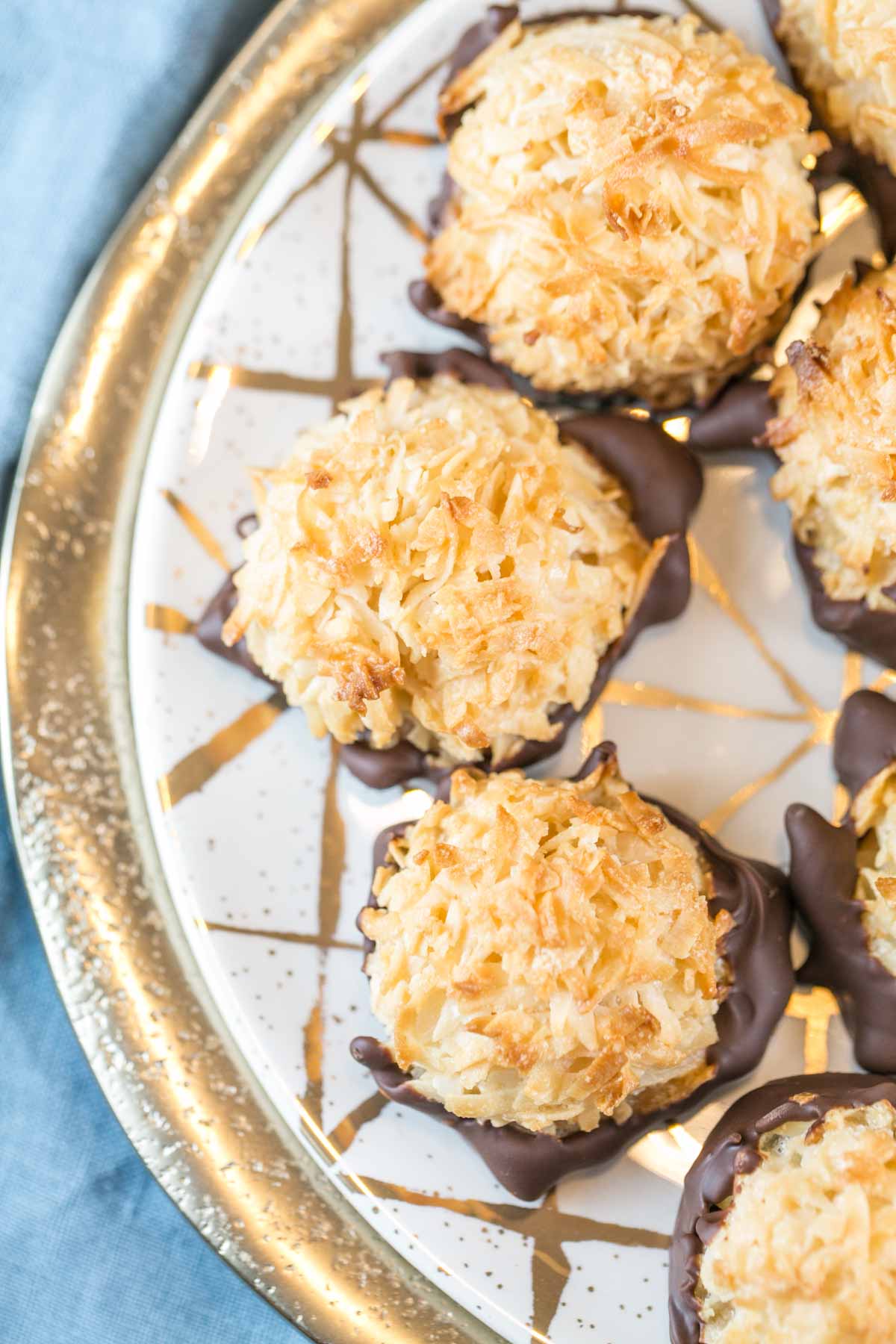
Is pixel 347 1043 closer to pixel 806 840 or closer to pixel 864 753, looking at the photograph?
pixel 806 840

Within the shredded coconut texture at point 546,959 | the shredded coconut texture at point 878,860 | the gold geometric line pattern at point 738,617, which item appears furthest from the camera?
the gold geometric line pattern at point 738,617

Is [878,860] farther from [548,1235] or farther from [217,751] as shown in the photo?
[217,751]

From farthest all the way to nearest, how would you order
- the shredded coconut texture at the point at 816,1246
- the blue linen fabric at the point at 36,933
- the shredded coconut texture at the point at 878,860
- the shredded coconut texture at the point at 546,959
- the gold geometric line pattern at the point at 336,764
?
the blue linen fabric at the point at 36,933, the gold geometric line pattern at the point at 336,764, the shredded coconut texture at the point at 878,860, the shredded coconut texture at the point at 546,959, the shredded coconut texture at the point at 816,1246

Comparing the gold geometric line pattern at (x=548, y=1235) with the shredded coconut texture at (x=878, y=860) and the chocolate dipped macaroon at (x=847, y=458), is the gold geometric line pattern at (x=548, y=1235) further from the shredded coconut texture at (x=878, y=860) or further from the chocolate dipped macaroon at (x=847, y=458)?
the chocolate dipped macaroon at (x=847, y=458)

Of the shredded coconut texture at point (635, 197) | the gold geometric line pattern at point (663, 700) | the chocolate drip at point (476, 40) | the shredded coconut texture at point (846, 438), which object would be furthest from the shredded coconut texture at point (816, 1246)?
the chocolate drip at point (476, 40)

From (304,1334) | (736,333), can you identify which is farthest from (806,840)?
(304,1334)

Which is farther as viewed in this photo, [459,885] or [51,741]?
[51,741]

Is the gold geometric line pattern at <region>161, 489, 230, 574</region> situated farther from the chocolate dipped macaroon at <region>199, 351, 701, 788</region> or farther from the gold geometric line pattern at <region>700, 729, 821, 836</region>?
the gold geometric line pattern at <region>700, 729, 821, 836</region>
